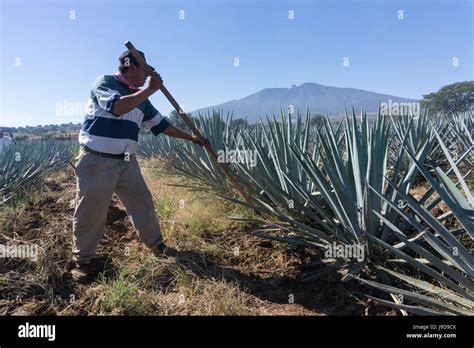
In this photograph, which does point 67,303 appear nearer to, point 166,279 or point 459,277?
point 166,279

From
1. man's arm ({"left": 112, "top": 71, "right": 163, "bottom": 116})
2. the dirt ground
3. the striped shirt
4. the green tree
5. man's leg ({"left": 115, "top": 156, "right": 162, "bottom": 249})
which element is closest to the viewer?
the dirt ground

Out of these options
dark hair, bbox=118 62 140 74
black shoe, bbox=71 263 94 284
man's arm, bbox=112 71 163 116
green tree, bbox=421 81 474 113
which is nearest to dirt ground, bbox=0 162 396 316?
black shoe, bbox=71 263 94 284

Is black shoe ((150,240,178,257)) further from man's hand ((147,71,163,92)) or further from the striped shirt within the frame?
man's hand ((147,71,163,92))

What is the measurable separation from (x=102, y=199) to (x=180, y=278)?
0.73m

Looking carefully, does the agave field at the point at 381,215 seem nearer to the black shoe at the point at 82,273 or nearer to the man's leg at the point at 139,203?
the man's leg at the point at 139,203

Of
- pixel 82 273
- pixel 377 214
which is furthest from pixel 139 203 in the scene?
pixel 377 214

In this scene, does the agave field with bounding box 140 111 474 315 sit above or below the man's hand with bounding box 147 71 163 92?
below

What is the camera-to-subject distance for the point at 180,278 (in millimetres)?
2066

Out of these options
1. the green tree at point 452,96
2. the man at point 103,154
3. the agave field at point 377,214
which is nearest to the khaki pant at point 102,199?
the man at point 103,154

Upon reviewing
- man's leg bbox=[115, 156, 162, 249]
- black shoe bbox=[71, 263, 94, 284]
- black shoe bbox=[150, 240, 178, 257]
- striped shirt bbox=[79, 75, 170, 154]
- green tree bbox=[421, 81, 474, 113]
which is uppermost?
green tree bbox=[421, 81, 474, 113]

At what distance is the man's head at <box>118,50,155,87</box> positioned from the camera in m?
2.16

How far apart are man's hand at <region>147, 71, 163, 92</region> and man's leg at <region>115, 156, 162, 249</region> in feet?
1.95
